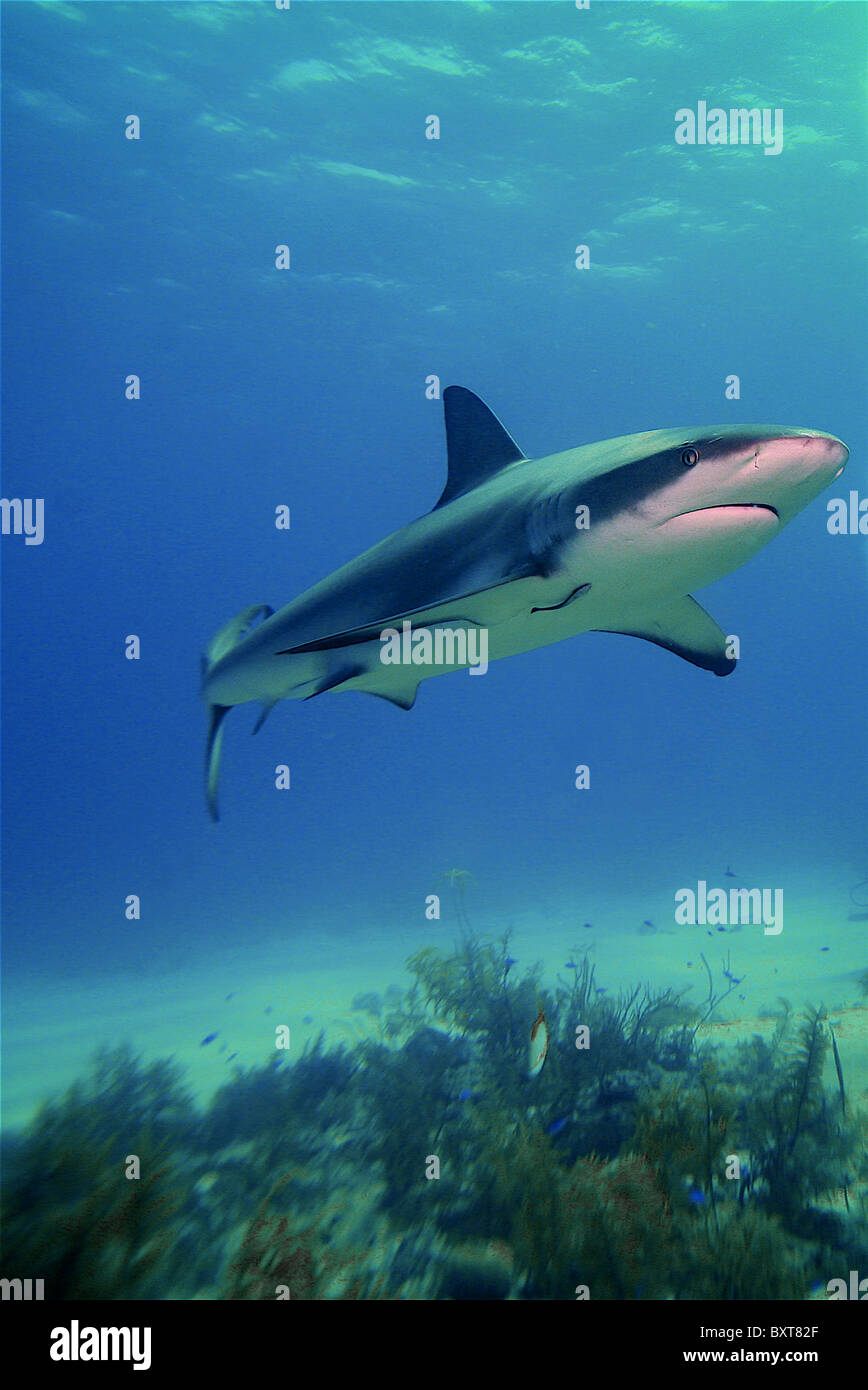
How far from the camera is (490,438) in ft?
18.0

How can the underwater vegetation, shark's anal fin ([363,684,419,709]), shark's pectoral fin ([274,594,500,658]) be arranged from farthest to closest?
shark's anal fin ([363,684,419,709])
the underwater vegetation
shark's pectoral fin ([274,594,500,658])

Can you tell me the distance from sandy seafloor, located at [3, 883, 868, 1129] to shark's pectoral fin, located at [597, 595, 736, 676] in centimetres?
410

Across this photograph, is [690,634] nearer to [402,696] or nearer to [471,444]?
[471,444]

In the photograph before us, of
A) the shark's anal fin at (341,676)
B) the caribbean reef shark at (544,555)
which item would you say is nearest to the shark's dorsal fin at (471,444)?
the caribbean reef shark at (544,555)

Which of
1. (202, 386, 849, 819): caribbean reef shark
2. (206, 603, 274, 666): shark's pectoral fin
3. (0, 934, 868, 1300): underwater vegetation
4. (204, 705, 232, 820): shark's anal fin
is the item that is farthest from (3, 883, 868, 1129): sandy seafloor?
(206, 603, 274, 666): shark's pectoral fin

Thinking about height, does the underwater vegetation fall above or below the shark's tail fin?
below

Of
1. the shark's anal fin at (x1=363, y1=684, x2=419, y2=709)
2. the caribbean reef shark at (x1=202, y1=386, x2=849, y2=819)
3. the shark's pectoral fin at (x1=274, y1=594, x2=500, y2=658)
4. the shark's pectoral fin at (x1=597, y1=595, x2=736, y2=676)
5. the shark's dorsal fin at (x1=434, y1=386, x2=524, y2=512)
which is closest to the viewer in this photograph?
the caribbean reef shark at (x1=202, y1=386, x2=849, y2=819)

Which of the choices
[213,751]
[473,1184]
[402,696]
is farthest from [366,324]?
[473,1184]

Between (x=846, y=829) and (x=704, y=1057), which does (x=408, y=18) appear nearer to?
(x=704, y=1057)

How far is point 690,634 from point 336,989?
43.2 feet

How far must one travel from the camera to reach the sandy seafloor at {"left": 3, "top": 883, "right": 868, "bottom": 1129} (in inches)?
388

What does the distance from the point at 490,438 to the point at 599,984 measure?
34.6 ft

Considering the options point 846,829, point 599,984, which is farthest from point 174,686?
point 599,984

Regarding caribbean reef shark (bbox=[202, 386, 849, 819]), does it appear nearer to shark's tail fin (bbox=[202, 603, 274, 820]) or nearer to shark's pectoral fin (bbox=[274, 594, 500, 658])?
shark's pectoral fin (bbox=[274, 594, 500, 658])
